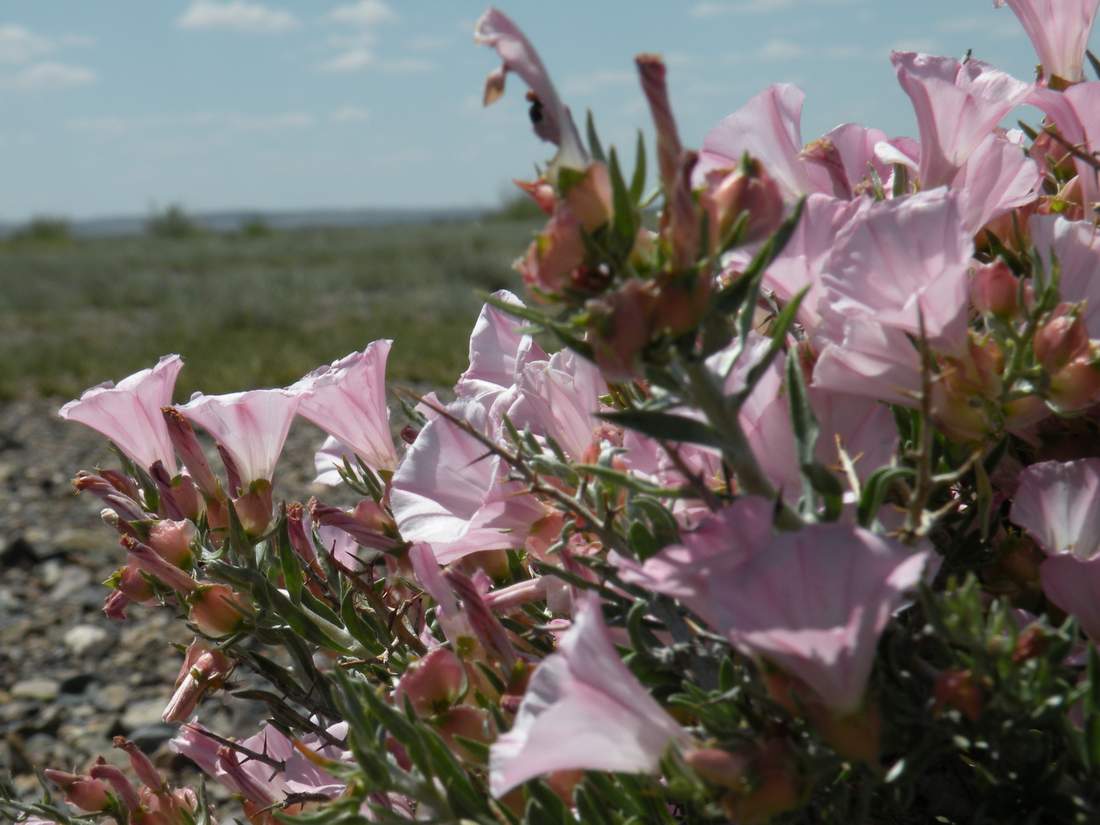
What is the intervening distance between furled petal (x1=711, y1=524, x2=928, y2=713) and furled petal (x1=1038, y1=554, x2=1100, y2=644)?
0.21 meters

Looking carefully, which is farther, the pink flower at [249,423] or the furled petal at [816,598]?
the pink flower at [249,423]

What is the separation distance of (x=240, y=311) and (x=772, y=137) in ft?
36.3

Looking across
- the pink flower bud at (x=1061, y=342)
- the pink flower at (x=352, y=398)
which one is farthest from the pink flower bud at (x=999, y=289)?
the pink flower at (x=352, y=398)

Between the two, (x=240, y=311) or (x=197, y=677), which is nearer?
(x=197, y=677)

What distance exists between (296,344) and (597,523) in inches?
356

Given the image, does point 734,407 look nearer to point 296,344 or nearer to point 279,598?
point 279,598

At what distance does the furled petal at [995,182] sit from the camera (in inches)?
31.6

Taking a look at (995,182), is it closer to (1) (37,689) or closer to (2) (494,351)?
(2) (494,351)

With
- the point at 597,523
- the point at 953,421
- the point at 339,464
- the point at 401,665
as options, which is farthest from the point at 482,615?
the point at 339,464

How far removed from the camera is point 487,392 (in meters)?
1.02

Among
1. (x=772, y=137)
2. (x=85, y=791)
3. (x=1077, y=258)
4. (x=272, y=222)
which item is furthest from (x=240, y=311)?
(x=272, y=222)

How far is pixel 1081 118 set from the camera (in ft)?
2.89

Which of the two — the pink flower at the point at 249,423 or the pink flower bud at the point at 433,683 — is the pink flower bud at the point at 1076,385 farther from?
the pink flower at the point at 249,423

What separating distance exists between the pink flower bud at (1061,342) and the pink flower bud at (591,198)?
301mm
